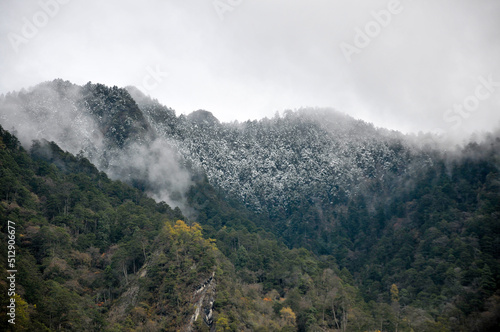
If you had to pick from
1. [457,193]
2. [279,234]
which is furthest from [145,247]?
[457,193]

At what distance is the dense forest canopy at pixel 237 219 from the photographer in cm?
5012

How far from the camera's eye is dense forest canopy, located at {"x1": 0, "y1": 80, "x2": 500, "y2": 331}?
50.1m

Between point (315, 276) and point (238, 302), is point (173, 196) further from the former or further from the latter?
point (238, 302)

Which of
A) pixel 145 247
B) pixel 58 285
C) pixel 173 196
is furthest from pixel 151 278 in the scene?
pixel 173 196

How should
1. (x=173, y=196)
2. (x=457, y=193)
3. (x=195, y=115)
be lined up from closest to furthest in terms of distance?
1. (x=457, y=193)
2. (x=173, y=196)
3. (x=195, y=115)

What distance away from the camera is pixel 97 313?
4303cm

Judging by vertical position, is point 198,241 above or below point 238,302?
above

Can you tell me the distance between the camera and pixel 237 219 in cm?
10325

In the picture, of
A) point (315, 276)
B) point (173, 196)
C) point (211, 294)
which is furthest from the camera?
point (173, 196)

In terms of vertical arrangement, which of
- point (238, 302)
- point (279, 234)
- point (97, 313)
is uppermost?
point (279, 234)

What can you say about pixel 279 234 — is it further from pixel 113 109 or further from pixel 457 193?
pixel 113 109

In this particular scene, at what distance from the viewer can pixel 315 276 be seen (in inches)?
2904

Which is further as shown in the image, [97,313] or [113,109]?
[113,109]

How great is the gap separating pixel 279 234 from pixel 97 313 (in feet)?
253
